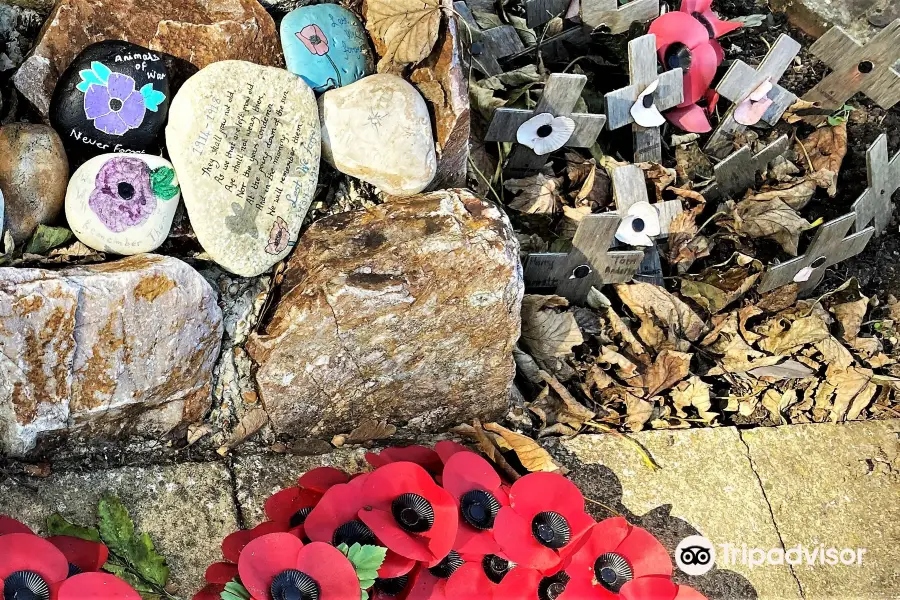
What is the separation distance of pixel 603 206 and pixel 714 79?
95cm

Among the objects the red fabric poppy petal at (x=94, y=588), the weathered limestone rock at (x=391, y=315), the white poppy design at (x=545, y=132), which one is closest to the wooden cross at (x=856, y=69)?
the white poppy design at (x=545, y=132)

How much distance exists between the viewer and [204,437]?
7.43ft

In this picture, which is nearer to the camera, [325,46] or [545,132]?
[325,46]

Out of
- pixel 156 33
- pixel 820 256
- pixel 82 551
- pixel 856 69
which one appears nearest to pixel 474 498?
pixel 82 551

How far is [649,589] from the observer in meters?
A: 1.93

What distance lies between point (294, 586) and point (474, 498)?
538mm

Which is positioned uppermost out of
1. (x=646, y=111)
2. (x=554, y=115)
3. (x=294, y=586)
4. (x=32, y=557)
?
(x=554, y=115)

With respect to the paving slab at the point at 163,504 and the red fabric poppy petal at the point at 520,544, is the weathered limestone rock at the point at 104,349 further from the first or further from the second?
the red fabric poppy petal at the point at 520,544

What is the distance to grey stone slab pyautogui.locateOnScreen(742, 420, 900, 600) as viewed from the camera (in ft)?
7.86

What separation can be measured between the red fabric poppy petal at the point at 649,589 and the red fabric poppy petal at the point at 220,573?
0.95 metres

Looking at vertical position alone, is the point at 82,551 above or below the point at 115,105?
below

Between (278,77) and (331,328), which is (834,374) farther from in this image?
(278,77)

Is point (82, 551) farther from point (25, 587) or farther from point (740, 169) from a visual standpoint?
point (740, 169)

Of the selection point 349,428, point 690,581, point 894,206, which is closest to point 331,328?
point 349,428
